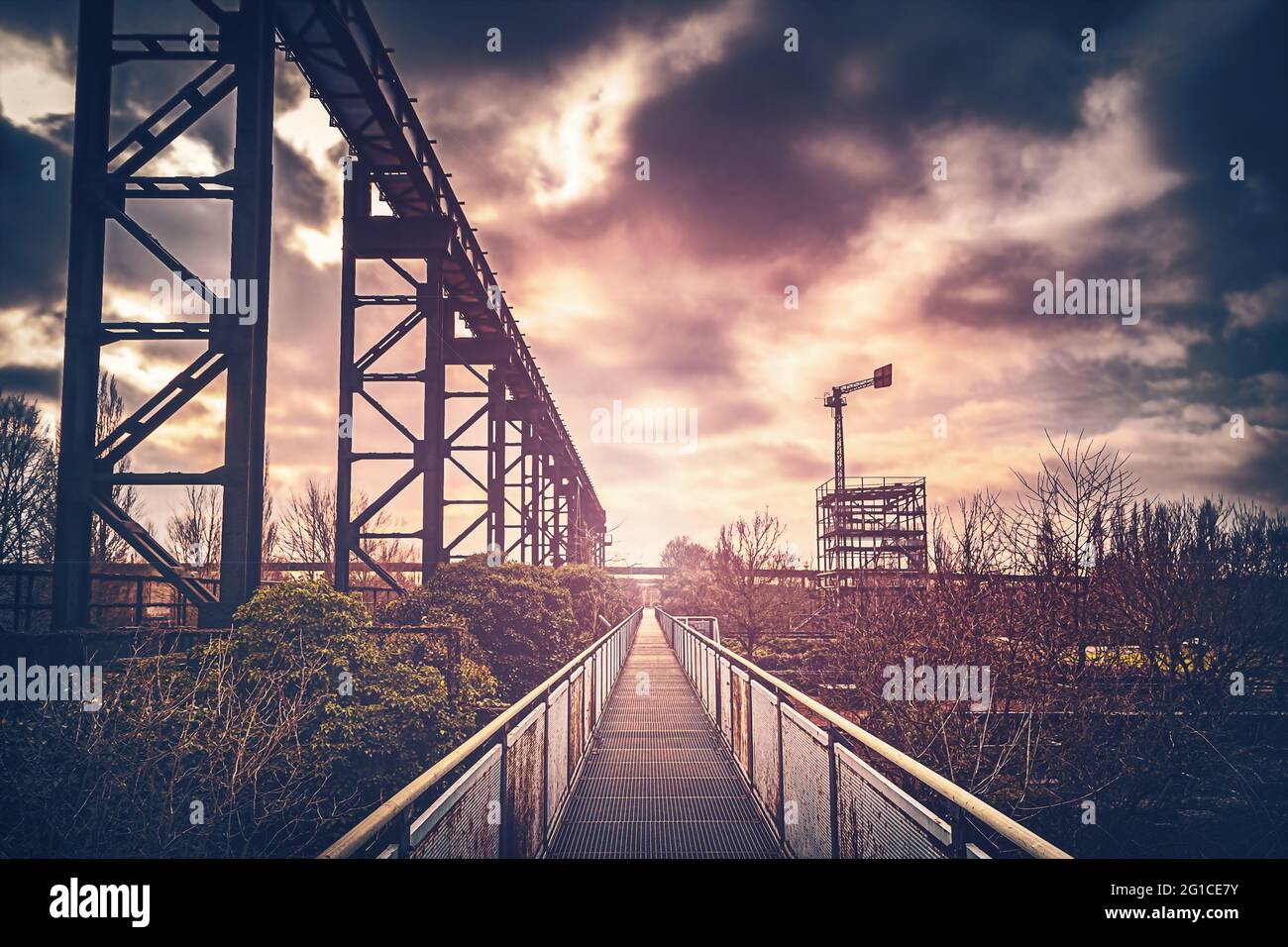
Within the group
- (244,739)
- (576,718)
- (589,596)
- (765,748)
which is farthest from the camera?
(589,596)

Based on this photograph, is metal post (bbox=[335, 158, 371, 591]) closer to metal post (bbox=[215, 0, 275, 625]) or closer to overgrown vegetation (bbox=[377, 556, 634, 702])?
overgrown vegetation (bbox=[377, 556, 634, 702])

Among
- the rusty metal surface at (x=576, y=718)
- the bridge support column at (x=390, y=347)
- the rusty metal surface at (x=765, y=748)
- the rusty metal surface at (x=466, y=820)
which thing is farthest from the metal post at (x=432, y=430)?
the rusty metal surface at (x=466, y=820)

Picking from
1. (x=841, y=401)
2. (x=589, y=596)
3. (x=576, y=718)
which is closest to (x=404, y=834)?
(x=576, y=718)

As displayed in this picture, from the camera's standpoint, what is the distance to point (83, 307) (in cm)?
825

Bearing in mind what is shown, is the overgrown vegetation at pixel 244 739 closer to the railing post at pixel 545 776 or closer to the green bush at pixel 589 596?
the railing post at pixel 545 776

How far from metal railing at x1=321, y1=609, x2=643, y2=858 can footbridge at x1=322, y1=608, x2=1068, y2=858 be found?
0.5 inches

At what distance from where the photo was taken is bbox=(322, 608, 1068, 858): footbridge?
3348mm

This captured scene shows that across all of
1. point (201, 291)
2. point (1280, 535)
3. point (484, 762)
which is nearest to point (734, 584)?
point (1280, 535)

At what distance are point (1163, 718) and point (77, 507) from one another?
13493 mm

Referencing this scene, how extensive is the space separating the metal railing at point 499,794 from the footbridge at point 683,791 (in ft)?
0.04

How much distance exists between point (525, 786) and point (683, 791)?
3.44 meters

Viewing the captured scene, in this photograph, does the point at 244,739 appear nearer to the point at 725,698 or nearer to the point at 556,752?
the point at 556,752
